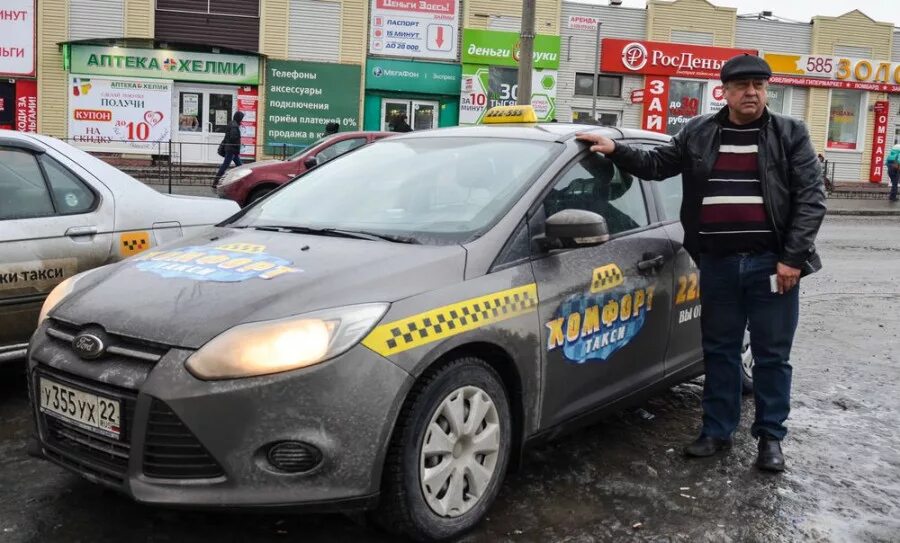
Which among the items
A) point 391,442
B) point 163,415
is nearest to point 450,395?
point 391,442

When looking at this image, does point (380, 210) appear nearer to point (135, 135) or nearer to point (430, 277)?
point (430, 277)

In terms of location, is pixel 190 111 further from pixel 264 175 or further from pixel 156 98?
pixel 264 175

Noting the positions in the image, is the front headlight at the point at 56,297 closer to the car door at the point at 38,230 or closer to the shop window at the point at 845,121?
the car door at the point at 38,230

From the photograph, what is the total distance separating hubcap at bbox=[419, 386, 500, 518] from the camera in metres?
2.88

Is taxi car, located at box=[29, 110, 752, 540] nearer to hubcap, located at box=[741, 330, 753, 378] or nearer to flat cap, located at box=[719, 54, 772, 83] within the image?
flat cap, located at box=[719, 54, 772, 83]

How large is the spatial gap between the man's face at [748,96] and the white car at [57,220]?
121 inches

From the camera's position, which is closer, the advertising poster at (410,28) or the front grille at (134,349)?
the front grille at (134,349)

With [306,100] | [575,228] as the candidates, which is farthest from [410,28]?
[575,228]

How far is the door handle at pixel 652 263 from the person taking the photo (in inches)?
154

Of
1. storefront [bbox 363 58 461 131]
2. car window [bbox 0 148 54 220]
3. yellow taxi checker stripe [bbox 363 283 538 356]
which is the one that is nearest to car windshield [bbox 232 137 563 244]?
yellow taxi checker stripe [bbox 363 283 538 356]

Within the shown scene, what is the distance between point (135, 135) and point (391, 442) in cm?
2322

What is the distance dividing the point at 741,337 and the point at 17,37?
24186 millimetres

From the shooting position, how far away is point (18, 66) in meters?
23.4

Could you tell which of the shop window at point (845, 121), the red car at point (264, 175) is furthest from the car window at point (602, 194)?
the shop window at point (845, 121)
